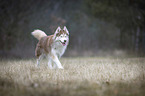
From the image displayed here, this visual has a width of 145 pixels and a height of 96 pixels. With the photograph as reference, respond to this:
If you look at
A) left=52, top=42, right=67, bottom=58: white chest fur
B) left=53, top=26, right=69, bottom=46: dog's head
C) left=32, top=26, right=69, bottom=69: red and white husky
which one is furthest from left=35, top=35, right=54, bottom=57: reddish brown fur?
left=53, top=26, right=69, bottom=46: dog's head

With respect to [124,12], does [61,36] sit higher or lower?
lower

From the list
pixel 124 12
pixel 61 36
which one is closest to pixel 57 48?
pixel 61 36

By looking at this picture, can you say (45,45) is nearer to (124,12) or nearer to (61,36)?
(61,36)

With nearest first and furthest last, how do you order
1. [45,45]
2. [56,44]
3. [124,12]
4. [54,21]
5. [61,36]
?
[61,36] < [56,44] < [45,45] < [124,12] < [54,21]

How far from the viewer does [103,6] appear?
650 inches

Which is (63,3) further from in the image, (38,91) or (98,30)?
(38,91)

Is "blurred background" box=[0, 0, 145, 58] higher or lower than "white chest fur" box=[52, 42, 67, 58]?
higher

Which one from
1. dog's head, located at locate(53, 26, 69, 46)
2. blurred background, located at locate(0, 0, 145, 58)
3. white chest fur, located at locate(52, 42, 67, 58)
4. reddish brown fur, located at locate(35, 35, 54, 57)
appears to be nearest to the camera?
dog's head, located at locate(53, 26, 69, 46)

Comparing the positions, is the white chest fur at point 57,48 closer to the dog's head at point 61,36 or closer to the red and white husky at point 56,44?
the red and white husky at point 56,44

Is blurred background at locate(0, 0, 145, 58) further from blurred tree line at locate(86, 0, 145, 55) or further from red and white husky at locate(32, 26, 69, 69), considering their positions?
red and white husky at locate(32, 26, 69, 69)

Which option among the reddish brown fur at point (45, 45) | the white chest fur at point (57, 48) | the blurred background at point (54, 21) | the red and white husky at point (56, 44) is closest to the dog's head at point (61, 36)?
the red and white husky at point (56, 44)

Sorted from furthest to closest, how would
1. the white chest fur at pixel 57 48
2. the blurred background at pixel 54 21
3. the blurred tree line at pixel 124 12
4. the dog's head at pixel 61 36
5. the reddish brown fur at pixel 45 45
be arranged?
the blurred tree line at pixel 124 12 → the blurred background at pixel 54 21 → the reddish brown fur at pixel 45 45 → the white chest fur at pixel 57 48 → the dog's head at pixel 61 36

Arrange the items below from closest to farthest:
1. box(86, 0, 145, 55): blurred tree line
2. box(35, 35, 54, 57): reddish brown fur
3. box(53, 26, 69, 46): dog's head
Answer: box(53, 26, 69, 46): dog's head
box(35, 35, 54, 57): reddish brown fur
box(86, 0, 145, 55): blurred tree line

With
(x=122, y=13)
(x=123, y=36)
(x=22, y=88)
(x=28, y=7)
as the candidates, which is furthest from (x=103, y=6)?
(x=22, y=88)
